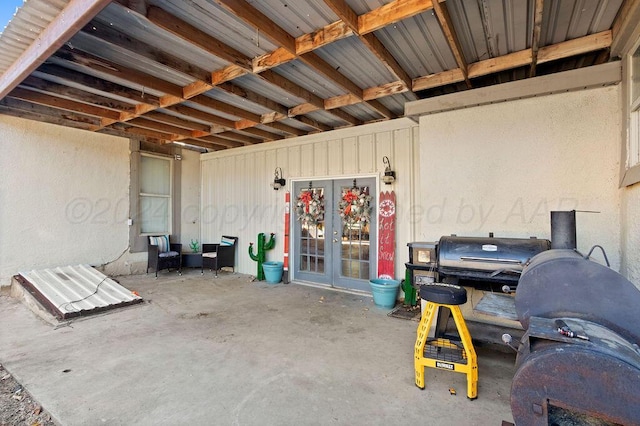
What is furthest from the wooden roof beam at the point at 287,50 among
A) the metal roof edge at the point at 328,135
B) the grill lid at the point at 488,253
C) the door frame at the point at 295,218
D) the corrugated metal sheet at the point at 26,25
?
the grill lid at the point at 488,253

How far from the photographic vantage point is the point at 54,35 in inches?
101

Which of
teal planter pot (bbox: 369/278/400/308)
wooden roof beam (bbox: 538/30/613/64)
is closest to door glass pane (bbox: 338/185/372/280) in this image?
teal planter pot (bbox: 369/278/400/308)

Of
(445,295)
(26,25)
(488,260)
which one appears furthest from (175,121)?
(488,260)

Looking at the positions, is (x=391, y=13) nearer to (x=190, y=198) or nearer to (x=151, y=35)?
(x=151, y=35)

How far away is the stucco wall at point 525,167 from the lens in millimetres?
2955

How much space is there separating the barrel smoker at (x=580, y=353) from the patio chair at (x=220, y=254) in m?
5.95

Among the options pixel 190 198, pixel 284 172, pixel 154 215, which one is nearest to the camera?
pixel 284 172

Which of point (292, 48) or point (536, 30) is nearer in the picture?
point (536, 30)

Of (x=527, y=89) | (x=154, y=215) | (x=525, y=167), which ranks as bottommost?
(x=154, y=215)

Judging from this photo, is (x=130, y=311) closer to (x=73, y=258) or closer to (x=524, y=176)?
(x=73, y=258)

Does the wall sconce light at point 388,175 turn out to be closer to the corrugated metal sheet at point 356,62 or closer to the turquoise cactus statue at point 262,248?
the corrugated metal sheet at point 356,62

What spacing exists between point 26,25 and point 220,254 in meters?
4.61

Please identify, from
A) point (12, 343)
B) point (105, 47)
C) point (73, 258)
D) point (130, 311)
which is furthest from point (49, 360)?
point (73, 258)

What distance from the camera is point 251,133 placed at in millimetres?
5773
